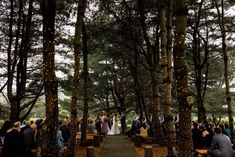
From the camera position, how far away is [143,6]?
23.9 m

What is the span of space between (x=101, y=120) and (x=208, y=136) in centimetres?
2247

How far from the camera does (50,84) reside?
10211 millimetres

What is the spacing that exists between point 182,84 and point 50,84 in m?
3.77

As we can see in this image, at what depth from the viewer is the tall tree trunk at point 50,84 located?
9.89m

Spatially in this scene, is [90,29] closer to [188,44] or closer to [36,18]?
[36,18]

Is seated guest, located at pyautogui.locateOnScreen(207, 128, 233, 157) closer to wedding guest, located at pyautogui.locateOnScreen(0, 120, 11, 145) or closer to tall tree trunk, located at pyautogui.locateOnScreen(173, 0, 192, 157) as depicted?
tall tree trunk, located at pyautogui.locateOnScreen(173, 0, 192, 157)

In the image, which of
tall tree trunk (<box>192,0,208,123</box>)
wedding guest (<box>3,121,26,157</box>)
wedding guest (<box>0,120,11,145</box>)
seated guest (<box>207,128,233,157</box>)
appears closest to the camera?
wedding guest (<box>3,121,26,157</box>)

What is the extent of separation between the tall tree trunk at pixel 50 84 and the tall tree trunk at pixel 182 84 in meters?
3.55

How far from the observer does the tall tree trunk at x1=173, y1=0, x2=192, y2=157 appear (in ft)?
26.4

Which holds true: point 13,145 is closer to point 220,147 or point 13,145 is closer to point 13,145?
point 13,145

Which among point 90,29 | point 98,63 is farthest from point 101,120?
point 90,29

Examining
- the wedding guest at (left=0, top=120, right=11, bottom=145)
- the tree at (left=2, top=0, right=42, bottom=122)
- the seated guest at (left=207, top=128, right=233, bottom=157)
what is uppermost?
the tree at (left=2, top=0, right=42, bottom=122)

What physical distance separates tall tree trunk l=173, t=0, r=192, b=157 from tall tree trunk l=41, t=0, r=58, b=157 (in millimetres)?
3551

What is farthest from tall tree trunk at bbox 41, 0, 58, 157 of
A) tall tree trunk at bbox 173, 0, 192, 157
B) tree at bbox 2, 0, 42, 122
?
tree at bbox 2, 0, 42, 122
